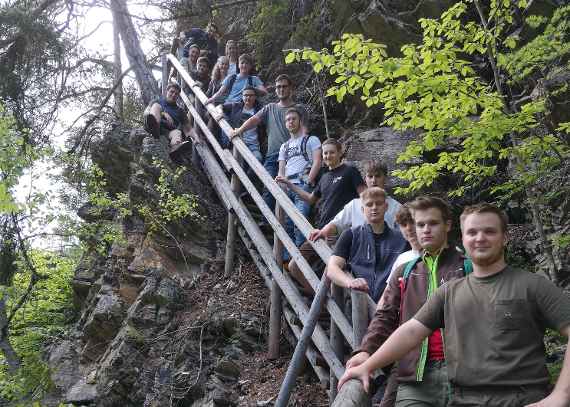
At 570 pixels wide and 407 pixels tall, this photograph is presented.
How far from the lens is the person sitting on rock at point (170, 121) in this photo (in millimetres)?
8961

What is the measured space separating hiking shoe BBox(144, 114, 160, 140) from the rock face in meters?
0.24

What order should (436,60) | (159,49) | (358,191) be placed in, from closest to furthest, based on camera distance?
(436,60) → (358,191) → (159,49)

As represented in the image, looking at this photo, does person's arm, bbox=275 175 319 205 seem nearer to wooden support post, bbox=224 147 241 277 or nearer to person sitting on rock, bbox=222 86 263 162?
wooden support post, bbox=224 147 241 277

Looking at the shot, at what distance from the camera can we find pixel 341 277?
3.34 m

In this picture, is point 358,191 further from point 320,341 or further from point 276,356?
point 276,356

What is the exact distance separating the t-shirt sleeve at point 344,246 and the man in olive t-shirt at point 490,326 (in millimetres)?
1481

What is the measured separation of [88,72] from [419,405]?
13.5 m

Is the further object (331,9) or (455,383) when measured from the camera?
(331,9)

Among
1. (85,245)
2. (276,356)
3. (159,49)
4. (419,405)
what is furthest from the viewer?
(159,49)

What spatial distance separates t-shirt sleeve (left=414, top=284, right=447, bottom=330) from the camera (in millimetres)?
2126

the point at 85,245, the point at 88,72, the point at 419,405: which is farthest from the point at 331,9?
the point at 419,405

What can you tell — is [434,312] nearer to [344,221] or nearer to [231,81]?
[344,221]

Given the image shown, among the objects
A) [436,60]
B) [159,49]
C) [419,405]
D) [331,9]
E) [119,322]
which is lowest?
[419,405]

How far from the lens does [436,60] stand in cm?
409
